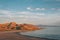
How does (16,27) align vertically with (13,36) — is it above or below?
above

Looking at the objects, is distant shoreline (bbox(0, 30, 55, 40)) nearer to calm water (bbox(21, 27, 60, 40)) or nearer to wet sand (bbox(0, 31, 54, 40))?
wet sand (bbox(0, 31, 54, 40))

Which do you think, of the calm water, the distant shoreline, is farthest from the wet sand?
the calm water

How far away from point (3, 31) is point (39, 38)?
895 mm

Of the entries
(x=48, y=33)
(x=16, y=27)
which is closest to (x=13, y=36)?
(x=16, y=27)

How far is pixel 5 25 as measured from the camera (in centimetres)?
370

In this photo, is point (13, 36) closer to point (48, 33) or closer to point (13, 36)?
point (13, 36)

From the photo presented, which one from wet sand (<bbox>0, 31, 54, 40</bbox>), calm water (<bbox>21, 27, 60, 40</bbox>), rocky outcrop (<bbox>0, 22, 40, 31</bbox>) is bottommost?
wet sand (<bbox>0, 31, 54, 40</bbox>)

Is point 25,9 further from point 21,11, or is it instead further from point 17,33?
point 17,33

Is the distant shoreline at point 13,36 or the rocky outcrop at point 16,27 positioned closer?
the distant shoreline at point 13,36

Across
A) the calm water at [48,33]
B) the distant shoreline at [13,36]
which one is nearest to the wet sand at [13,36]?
the distant shoreline at [13,36]

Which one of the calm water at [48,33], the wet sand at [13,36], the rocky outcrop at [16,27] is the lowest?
the wet sand at [13,36]

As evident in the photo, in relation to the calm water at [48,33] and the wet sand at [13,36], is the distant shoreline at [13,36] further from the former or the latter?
the calm water at [48,33]

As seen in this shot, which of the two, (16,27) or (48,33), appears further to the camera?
(16,27)

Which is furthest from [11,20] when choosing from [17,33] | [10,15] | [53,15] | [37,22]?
[53,15]
